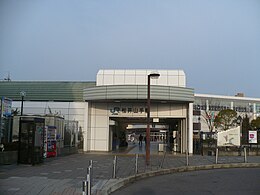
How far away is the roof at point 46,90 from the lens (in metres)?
43.9

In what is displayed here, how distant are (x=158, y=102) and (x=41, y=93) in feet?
67.0

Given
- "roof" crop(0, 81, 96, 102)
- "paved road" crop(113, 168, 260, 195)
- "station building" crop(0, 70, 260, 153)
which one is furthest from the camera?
"roof" crop(0, 81, 96, 102)

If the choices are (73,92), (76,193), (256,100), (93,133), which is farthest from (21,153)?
(256,100)

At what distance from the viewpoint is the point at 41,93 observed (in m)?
44.6

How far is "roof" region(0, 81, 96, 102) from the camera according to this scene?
43.9 m

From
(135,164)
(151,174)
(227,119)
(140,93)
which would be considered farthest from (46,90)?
(151,174)

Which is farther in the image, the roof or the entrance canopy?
the roof

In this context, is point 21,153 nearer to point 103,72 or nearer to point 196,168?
point 196,168

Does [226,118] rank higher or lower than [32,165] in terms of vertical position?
higher

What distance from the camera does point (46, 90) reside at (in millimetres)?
45094

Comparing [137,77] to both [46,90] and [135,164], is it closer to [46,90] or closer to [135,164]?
[135,164]

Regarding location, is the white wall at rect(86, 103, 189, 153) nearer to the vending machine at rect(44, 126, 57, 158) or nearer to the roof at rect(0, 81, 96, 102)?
the vending machine at rect(44, 126, 57, 158)

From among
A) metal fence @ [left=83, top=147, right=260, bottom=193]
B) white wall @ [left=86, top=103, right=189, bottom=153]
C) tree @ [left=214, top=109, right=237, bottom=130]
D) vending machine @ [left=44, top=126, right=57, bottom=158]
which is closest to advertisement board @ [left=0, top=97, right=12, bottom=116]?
vending machine @ [left=44, top=126, right=57, bottom=158]

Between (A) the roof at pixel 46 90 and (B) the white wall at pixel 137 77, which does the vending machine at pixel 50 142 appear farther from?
(A) the roof at pixel 46 90
